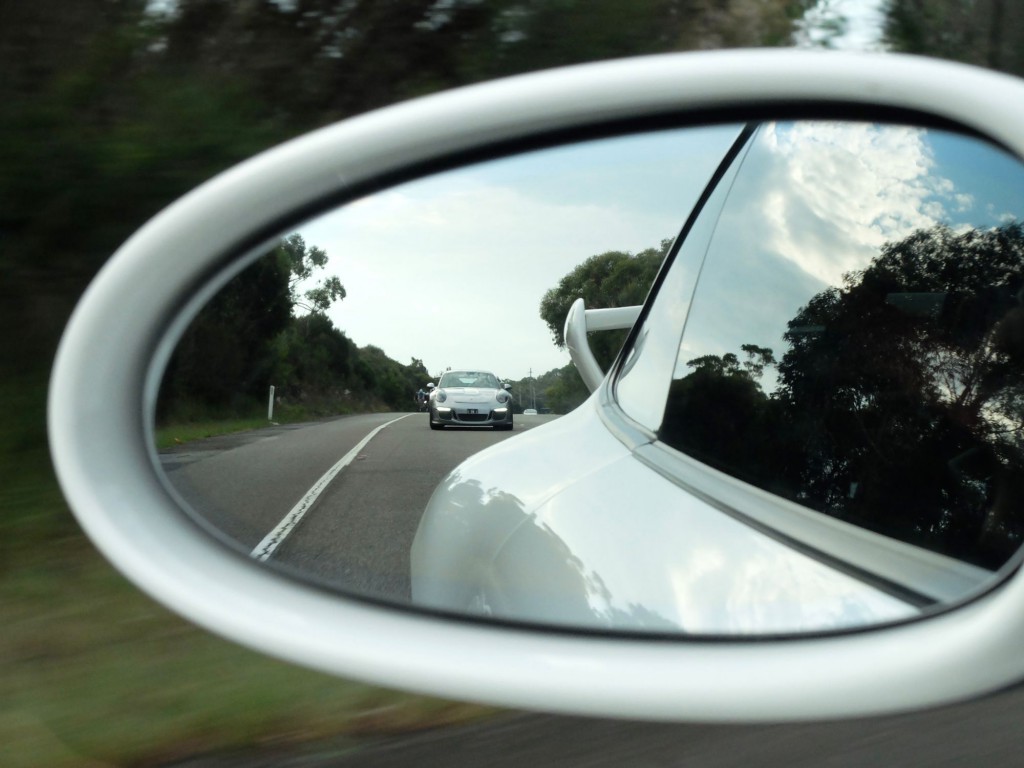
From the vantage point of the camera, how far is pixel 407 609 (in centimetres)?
127

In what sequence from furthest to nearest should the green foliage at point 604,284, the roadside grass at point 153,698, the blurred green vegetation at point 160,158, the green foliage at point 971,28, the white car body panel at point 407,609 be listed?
the green foliage at point 971,28 < the blurred green vegetation at point 160,158 < the roadside grass at point 153,698 < the green foliage at point 604,284 < the white car body panel at point 407,609

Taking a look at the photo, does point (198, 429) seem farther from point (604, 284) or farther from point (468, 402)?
point (604, 284)

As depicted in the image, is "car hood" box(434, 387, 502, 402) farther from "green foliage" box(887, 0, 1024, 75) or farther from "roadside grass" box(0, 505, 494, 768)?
"green foliage" box(887, 0, 1024, 75)

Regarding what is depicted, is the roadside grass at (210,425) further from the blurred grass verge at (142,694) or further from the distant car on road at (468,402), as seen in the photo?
the blurred grass verge at (142,694)

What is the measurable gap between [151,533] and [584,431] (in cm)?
73

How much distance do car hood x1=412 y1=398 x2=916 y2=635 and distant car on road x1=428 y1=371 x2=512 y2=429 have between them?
6 cm

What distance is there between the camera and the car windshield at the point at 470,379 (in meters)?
1.32

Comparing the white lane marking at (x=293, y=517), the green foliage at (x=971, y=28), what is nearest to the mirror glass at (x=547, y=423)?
the white lane marking at (x=293, y=517)

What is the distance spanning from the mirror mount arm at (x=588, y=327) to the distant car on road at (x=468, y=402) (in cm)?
15

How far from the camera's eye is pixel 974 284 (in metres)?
1.17

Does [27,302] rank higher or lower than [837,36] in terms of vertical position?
lower

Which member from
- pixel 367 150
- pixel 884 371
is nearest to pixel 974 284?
pixel 884 371

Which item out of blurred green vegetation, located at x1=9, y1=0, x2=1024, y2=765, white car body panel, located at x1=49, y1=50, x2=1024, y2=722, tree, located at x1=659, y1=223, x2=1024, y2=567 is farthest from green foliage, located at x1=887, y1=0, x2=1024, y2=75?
white car body panel, located at x1=49, y1=50, x2=1024, y2=722

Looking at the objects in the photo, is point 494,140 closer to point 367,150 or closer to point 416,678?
point 367,150
